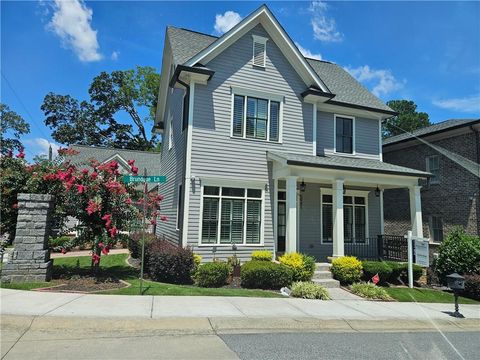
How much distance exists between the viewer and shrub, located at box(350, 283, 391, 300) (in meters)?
10.7

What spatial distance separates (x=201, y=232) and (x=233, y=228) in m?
1.21

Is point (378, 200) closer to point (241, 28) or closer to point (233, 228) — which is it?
point (233, 228)

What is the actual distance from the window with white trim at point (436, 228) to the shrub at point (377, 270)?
26.9ft

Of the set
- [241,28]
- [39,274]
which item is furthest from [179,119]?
[39,274]

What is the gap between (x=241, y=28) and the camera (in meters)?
13.6

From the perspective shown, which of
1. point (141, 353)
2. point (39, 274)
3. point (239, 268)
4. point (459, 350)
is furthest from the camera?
point (239, 268)

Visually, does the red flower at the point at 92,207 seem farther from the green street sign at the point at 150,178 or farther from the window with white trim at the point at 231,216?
the window with white trim at the point at 231,216

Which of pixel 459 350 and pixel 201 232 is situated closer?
pixel 459 350

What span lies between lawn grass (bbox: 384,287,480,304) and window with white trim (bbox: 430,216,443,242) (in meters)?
7.33

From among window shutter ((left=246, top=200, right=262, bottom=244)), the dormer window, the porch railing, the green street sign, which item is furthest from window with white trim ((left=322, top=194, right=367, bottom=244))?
the green street sign

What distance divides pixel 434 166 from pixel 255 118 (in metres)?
11.7

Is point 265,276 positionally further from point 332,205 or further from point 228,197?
point 332,205

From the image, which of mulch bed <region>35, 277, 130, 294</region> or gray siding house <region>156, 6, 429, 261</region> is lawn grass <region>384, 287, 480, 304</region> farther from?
mulch bed <region>35, 277, 130, 294</region>

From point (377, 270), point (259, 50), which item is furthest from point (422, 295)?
point (259, 50)
